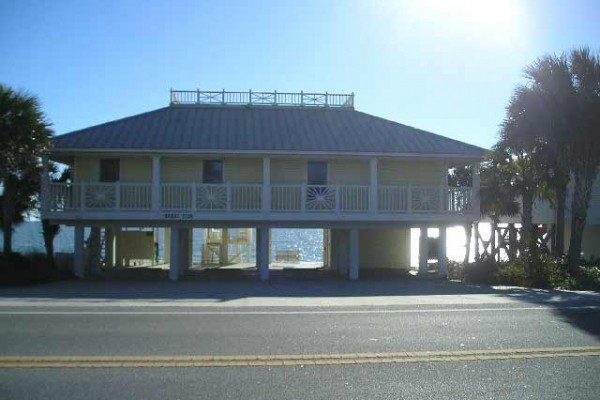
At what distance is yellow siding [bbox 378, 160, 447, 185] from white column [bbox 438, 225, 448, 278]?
86.6 inches

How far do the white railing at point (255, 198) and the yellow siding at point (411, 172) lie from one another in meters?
1.49

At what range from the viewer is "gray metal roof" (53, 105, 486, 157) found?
21500mm

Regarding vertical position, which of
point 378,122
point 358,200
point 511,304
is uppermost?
point 378,122

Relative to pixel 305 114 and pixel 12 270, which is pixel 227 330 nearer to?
pixel 12 270

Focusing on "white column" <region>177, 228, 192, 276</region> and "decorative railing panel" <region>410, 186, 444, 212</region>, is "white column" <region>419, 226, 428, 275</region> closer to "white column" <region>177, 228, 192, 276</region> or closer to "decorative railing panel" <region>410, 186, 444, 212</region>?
"decorative railing panel" <region>410, 186, 444, 212</region>

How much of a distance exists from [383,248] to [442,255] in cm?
413

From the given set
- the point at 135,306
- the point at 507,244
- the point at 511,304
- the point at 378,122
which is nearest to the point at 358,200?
the point at 378,122

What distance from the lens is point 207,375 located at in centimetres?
714

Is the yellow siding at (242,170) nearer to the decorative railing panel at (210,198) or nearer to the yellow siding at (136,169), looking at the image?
the decorative railing panel at (210,198)

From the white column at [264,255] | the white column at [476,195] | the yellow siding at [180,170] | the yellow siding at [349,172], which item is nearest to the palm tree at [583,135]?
the white column at [476,195]

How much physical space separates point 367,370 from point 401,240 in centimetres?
1948

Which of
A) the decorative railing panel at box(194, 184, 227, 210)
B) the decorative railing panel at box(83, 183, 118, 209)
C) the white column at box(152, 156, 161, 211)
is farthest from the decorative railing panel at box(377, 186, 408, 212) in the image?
the decorative railing panel at box(83, 183, 118, 209)

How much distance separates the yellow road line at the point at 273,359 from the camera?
25.1 ft

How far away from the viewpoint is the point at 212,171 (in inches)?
912
